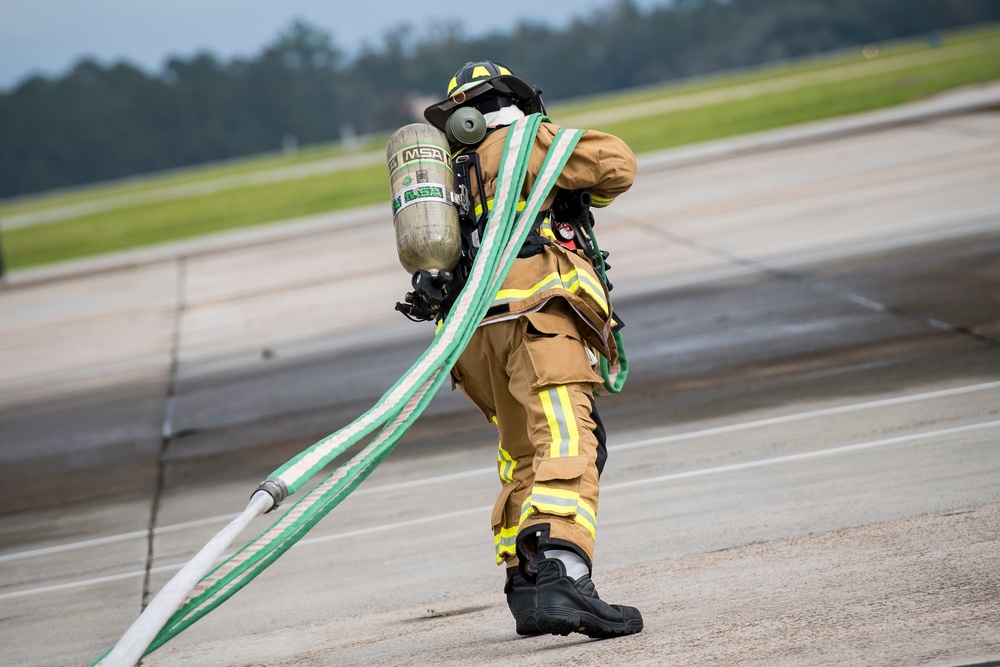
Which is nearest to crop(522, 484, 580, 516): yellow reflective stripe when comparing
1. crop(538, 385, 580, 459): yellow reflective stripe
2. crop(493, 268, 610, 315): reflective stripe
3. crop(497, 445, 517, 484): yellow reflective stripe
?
crop(538, 385, 580, 459): yellow reflective stripe

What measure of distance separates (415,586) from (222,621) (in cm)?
93

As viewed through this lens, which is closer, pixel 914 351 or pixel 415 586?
pixel 415 586

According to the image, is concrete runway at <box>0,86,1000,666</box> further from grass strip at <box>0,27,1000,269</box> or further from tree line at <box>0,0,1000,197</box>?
tree line at <box>0,0,1000,197</box>

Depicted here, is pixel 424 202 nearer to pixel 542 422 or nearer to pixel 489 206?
pixel 489 206

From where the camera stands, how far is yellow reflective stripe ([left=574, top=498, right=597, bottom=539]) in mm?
4182

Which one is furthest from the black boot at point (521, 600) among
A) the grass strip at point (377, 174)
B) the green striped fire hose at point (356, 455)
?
the grass strip at point (377, 174)

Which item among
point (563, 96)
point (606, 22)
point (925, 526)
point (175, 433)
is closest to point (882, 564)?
point (925, 526)

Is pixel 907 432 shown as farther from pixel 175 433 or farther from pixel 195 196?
pixel 195 196

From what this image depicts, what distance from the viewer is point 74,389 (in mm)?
12445

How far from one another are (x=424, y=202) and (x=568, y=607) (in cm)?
162

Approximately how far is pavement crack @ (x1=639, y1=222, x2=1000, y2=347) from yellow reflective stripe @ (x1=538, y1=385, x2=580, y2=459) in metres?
5.07

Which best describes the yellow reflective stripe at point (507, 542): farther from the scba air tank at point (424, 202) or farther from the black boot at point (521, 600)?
the scba air tank at point (424, 202)

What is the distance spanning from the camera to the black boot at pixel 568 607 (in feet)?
13.0

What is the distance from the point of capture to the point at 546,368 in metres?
4.33
